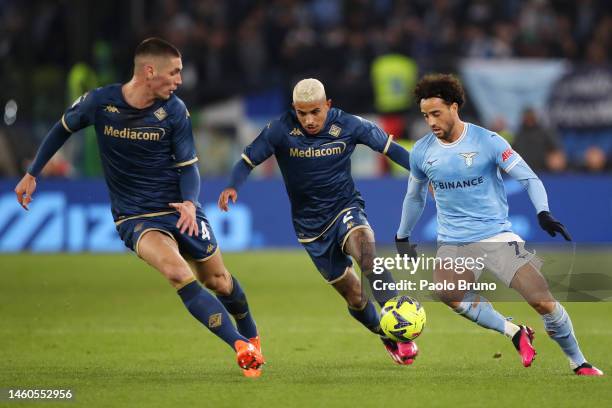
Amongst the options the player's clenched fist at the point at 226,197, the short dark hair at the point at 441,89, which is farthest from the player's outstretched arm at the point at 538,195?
the player's clenched fist at the point at 226,197

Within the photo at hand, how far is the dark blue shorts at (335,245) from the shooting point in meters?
8.99

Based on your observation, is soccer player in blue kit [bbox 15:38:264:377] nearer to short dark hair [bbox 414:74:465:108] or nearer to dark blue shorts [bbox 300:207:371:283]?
dark blue shorts [bbox 300:207:371:283]

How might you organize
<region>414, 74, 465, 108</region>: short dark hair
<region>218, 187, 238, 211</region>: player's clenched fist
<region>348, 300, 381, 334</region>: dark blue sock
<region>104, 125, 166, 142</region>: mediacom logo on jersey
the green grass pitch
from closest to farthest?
the green grass pitch < <region>414, 74, 465, 108</region>: short dark hair < <region>104, 125, 166, 142</region>: mediacom logo on jersey < <region>218, 187, 238, 211</region>: player's clenched fist < <region>348, 300, 381, 334</region>: dark blue sock

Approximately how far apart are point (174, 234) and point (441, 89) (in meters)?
2.17

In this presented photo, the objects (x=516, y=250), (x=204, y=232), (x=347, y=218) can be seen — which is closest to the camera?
(x=516, y=250)

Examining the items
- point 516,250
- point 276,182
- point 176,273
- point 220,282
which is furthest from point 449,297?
point 276,182

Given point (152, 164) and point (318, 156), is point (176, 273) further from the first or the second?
point (318, 156)

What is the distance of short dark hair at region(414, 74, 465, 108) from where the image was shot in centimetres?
827

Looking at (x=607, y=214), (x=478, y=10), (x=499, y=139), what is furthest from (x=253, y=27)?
(x=499, y=139)

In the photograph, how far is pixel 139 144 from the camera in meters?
8.43

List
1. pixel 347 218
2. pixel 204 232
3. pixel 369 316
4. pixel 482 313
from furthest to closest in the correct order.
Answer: pixel 369 316 → pixel 347 218 → pixel 204 232 → pixel 482 313

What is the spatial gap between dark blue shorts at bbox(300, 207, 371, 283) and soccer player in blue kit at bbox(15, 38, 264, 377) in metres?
0.90

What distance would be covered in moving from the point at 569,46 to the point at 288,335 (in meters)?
13.4

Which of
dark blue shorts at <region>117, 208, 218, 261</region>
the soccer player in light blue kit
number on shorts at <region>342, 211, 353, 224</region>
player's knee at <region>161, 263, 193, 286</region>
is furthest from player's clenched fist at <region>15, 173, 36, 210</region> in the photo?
the soccer player in light blue kit
